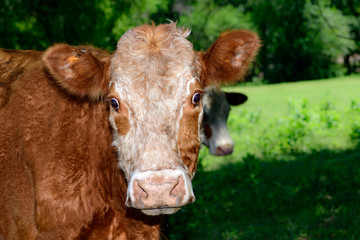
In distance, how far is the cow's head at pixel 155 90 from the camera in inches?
107

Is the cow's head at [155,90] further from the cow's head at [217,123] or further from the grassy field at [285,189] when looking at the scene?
the cow's head at [217,123]

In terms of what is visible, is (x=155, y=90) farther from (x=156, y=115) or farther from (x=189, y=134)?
(x=189, y=134)

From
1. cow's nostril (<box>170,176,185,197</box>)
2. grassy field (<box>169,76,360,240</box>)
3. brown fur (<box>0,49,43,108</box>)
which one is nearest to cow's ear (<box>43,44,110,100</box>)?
brown fur (<box>0,49,43,108</box>)

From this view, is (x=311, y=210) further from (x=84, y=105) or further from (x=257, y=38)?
(x=84, y=105)

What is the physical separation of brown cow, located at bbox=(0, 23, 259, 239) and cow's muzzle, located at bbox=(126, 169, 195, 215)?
156 millimetres

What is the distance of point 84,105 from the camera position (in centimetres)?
354

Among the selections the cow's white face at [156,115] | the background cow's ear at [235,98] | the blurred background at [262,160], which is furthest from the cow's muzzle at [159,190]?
the background cow's ear at [235,98]

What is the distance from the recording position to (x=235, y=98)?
842cm

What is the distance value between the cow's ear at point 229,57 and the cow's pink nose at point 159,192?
3.60 feet

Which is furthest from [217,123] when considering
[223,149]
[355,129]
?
[355,129]

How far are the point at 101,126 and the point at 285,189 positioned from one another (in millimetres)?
4509

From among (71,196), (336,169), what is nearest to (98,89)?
(71,196)

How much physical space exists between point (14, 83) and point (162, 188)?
6.08ft

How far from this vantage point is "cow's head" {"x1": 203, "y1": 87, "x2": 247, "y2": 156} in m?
7.83
